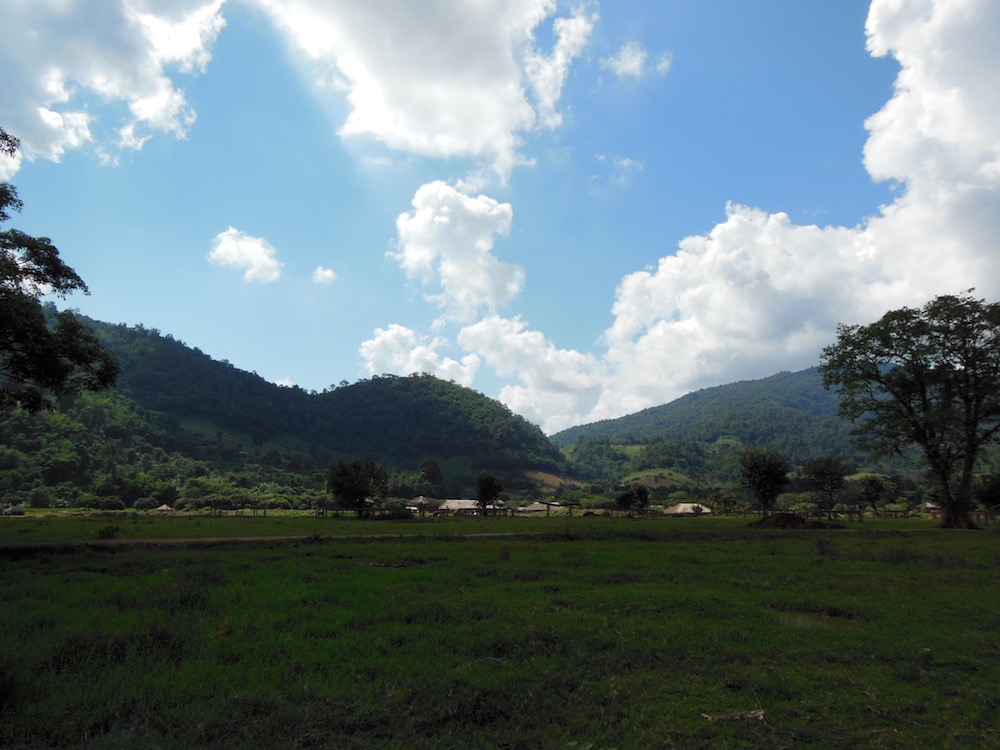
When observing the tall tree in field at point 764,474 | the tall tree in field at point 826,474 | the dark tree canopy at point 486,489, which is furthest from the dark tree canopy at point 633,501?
the tall tree in field at point 764,474

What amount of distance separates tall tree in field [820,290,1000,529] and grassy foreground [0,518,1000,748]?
31.9 meters

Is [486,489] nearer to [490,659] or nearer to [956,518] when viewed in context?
[956,518]

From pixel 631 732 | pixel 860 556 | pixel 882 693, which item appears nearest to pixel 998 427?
pixel 860 556

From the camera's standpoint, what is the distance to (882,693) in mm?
6879

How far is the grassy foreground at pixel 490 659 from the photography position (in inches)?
224

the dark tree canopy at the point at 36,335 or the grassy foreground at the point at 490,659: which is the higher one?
the dark tree canopy at the point at 36,335

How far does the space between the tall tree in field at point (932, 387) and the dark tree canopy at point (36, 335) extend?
52.5 metres

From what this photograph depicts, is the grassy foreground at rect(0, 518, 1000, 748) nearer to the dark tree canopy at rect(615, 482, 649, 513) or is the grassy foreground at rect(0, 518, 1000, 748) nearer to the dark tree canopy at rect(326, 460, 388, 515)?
the dark tree canopy at rect(326, 460, 388, 515)

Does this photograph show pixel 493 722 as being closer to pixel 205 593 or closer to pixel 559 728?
pixel 559 728

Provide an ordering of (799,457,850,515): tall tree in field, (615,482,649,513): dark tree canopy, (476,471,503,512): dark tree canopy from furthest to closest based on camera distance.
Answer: (615,482,649,513): dark tree canopy < (476,471,503,512): dark tree canopy < (799,457,850,515): tall tree in field

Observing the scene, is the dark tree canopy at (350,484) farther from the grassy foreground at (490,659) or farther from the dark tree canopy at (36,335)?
the grassy foreground at (490,659)

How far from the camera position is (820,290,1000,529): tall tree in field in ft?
127

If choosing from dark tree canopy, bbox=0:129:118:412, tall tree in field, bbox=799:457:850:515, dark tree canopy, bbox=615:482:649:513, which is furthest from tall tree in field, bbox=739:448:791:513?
dark tree canopy, bbox=0:129:118:412

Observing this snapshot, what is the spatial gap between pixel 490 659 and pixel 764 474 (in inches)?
2150
